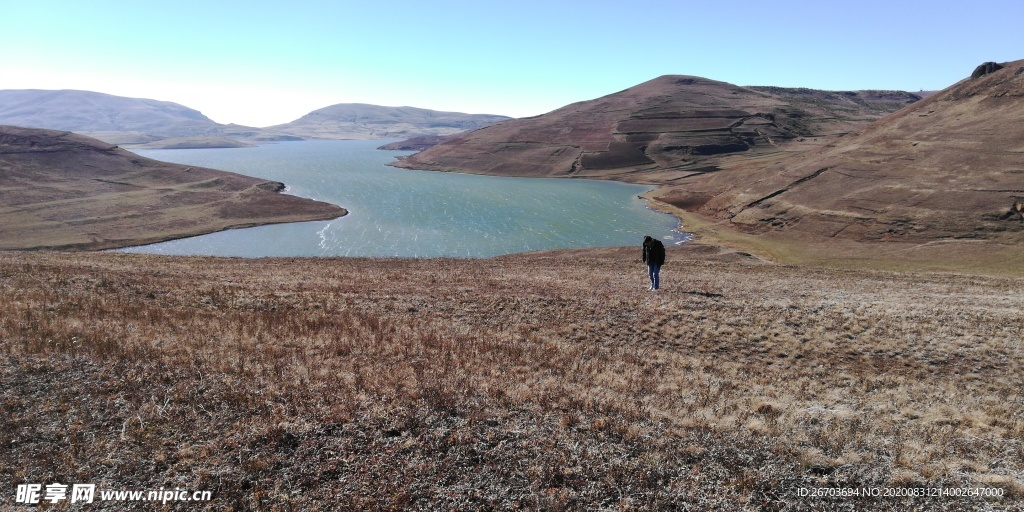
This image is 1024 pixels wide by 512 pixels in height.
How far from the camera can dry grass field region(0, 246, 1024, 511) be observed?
8.34 meters

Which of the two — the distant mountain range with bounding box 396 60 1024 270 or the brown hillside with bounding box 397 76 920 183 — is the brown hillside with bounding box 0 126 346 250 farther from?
the brown hillside with bounding box 397 76 920 183

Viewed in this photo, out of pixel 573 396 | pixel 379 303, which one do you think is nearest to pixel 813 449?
pixel 573 396

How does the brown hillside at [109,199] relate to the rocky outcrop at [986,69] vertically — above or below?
below

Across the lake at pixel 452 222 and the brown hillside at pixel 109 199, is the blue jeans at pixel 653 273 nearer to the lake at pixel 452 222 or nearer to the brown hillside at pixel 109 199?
the lake at pixel 452 222

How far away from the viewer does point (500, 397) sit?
38.6 ft

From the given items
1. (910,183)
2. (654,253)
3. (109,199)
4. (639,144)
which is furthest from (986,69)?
(109,199)

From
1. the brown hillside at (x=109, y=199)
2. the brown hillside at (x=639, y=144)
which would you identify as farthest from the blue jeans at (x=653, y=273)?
the brown hillside at (x=639, y=144)

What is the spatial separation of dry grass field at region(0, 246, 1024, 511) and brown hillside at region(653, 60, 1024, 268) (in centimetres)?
4590

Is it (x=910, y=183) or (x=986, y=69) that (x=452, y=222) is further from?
(x=986, y=69)

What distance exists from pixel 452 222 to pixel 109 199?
63.5m

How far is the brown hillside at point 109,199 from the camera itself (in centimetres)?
7119

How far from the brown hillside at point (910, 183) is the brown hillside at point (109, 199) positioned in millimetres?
74305

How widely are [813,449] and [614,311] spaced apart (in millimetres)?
11048

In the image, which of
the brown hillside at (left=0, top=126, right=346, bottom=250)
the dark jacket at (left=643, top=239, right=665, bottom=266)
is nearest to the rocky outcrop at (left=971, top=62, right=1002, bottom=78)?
the dark jacket at (left=643, top=239, right=665, bottom=266)
